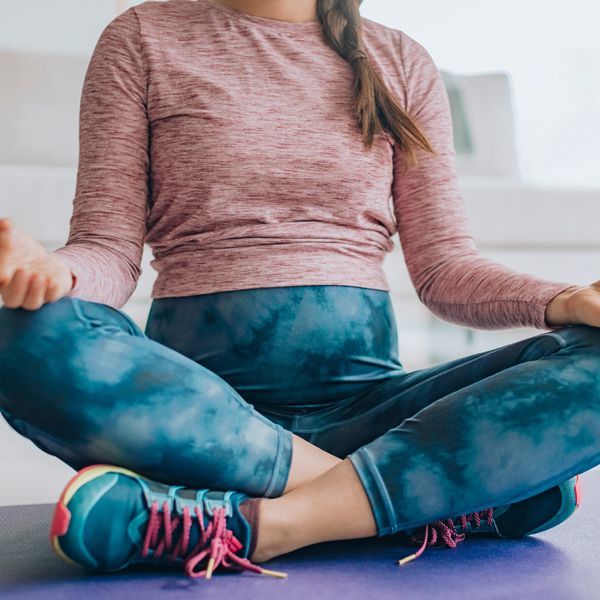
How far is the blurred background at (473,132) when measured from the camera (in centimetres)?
201

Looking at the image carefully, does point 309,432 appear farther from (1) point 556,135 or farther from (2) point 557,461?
(1) point 556,135

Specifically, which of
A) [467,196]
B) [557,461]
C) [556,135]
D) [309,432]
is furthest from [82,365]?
[556,135]

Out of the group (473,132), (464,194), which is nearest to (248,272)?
(464,194)

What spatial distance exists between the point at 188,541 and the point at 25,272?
27 centimetres

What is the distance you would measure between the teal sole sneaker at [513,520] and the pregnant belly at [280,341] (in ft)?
0.66

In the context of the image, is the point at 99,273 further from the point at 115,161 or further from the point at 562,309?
the point at 562,309

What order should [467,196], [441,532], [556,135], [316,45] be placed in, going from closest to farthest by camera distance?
[441,532] → [316,45] → [467,196] → [556,135]

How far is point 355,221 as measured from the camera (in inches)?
40.6

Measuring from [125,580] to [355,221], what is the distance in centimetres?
52

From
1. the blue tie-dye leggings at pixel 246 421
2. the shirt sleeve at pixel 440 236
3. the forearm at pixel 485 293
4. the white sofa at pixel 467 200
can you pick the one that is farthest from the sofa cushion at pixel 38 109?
the blue tie-dye leggings at pixel 246 421

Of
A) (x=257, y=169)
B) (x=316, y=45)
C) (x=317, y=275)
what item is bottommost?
(x=317, y=275)

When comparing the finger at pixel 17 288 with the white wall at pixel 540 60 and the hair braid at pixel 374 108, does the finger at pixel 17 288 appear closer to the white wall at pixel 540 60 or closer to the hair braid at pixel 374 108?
the hair braid at pixel 374 108

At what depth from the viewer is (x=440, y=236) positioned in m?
1.08

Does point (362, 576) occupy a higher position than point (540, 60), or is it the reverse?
point (540, 60)
